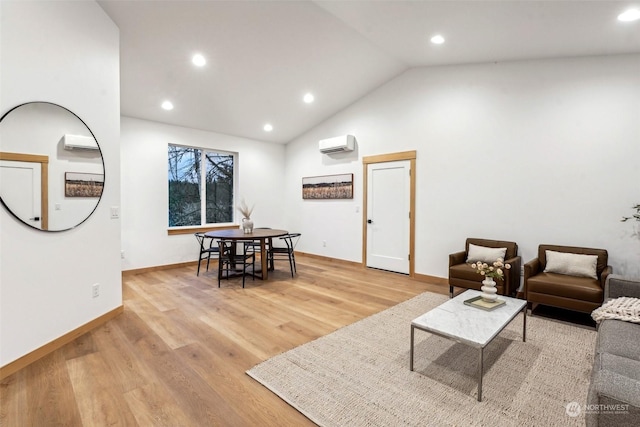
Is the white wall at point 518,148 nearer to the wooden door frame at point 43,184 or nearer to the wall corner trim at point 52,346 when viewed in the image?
the wall corner trim at point 52,346

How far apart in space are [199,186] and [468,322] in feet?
17.6

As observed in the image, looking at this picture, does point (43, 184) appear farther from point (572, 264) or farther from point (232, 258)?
point (572, 264)

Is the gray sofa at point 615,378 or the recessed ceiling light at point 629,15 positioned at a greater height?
the recessed ceiling light at point 629,15

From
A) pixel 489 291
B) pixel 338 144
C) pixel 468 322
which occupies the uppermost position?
pixel 338 144

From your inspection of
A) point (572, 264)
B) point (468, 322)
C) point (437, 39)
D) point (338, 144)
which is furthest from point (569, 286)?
point (338, 144)

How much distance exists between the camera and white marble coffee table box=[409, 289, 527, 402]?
1991 millimetres

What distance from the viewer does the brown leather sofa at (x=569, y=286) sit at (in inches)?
118

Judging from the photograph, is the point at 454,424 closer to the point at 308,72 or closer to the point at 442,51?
the point at 442,51

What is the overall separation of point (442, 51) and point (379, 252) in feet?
10.6

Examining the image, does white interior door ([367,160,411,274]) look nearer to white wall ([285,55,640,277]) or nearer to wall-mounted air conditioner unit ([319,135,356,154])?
white wall ([285,55,640,277])

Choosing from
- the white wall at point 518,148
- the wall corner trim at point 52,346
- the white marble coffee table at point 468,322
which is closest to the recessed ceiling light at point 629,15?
the white wall at point 518,148

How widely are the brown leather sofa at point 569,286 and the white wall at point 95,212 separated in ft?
14.6

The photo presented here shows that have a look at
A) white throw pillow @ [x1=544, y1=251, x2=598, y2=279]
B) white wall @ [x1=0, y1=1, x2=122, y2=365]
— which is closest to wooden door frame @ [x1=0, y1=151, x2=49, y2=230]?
white wall @ [x1=0, y1=1, x2=122, y2=365]

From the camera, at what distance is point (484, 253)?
4.03 m
